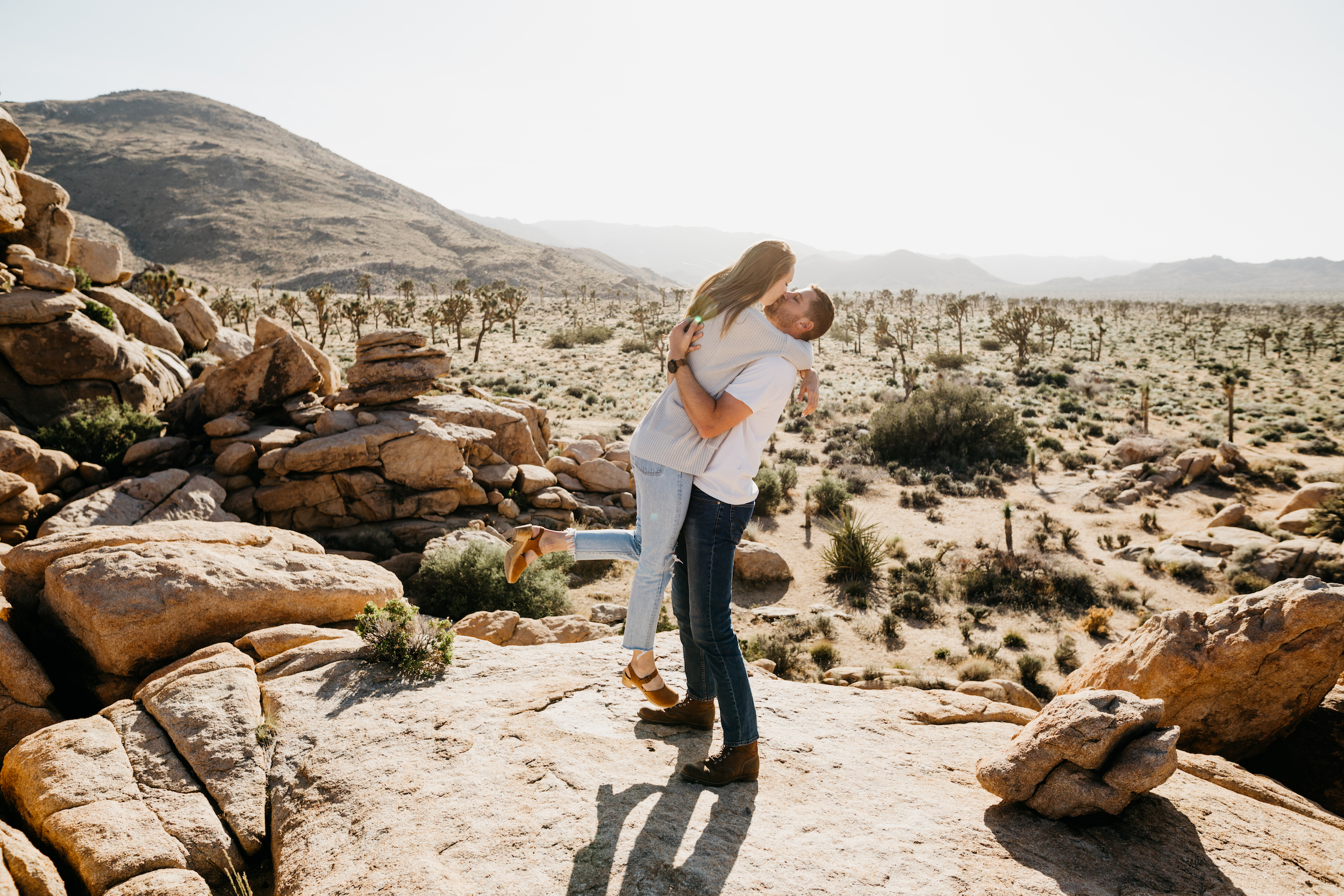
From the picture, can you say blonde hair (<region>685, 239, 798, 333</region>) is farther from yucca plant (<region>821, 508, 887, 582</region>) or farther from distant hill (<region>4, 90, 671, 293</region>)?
distant hill (<region>4, 90, 671, 293</region>)

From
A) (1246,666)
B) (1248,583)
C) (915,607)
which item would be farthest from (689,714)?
(1248,583)

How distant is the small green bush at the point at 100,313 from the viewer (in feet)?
39.4

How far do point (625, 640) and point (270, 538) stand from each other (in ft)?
16.3

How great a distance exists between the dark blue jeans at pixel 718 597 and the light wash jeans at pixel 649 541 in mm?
77

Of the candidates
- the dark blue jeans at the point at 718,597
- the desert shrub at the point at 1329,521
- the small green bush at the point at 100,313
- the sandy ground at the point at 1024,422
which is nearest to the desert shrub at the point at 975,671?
the sandy ground at the point at 1024,422

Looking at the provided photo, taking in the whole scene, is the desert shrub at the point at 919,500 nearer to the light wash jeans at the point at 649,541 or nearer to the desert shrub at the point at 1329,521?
the desert shrub at the point at 1329,521

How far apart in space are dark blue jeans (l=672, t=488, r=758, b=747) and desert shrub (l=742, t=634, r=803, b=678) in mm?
5640

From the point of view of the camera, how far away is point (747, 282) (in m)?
2.97

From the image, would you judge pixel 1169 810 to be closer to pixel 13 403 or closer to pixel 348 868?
pixel 348 868

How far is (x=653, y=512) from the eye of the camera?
3.12 metres

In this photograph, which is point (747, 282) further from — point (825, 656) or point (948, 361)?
point (948, 361)

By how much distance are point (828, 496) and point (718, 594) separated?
13634 millimetres

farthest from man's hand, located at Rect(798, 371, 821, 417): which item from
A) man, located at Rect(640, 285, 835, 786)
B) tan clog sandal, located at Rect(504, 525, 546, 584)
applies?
tan clog sandal, located at Rect(504, 525, 546, 584)

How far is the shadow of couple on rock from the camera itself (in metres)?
2.71
